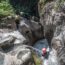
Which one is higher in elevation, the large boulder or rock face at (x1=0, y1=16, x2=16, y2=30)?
the large boulder

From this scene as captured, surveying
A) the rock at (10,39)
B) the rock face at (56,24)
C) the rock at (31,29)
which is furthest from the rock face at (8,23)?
the rock face at (56,24)

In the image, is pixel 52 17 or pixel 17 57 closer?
pixel 17 57

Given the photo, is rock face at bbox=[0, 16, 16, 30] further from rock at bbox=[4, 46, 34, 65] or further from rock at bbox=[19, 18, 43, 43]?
rock at bbox=[4, 46, 34, 65]

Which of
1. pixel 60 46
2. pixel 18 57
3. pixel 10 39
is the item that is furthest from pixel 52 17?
pixel 10 39

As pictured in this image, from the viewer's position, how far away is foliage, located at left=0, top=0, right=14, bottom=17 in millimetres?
14711

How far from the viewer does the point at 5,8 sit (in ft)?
51.8

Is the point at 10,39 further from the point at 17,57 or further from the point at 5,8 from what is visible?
the point at 5,8

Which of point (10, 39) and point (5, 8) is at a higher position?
point (5, 8)

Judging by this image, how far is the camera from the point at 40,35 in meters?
14.0

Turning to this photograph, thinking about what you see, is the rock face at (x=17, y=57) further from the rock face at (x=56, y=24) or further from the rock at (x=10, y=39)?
the rock face at (x=56, y=24)

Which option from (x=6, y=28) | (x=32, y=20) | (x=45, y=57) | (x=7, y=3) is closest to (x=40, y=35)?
(x=32, y=20)

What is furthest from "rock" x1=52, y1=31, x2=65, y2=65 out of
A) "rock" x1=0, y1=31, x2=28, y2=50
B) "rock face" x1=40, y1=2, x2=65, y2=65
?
"rock" x1=0, y1=31, x2=28, y2=50

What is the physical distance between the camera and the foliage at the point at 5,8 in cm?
1471

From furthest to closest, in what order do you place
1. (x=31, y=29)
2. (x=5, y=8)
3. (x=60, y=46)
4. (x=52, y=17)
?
(x=5, y=8), (x=31, y=29), (x=52, y=17), (x=60, y=46)
